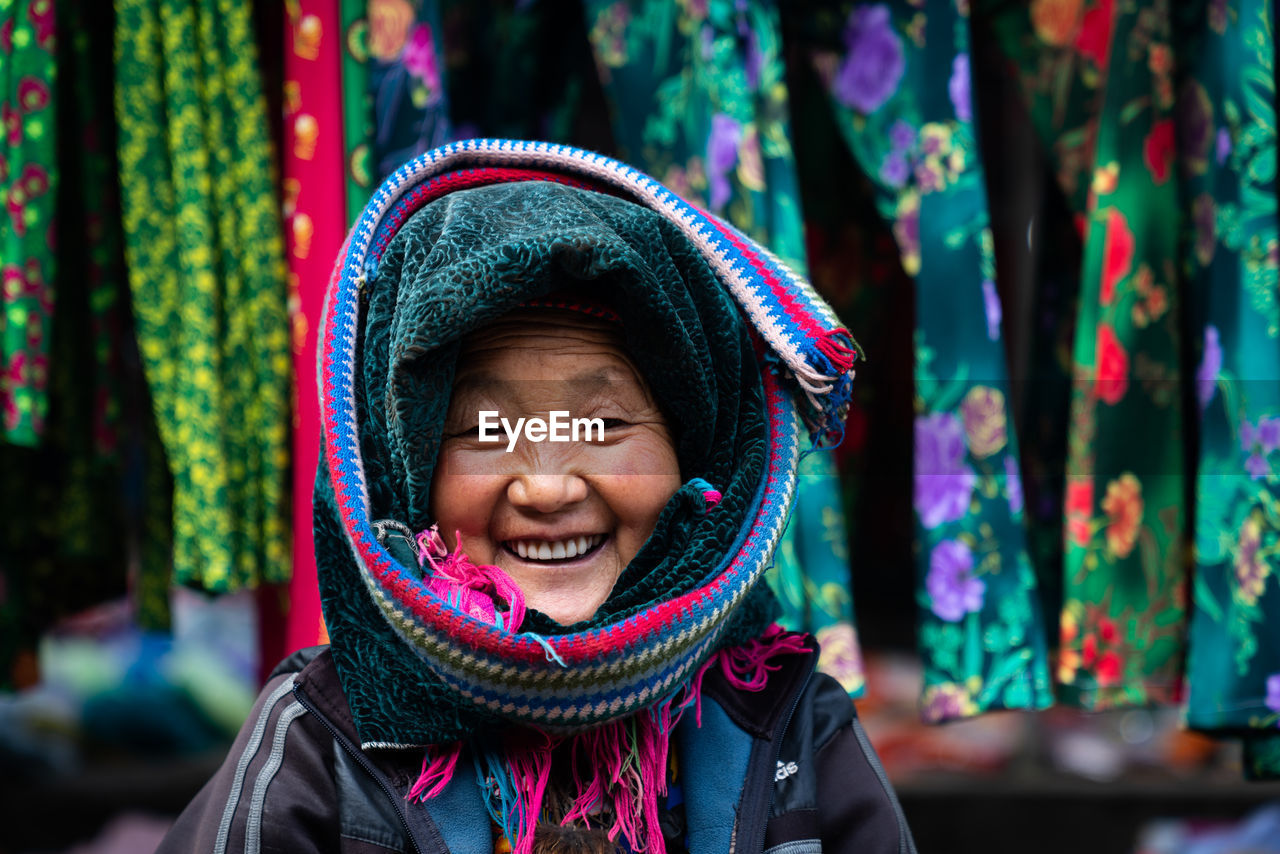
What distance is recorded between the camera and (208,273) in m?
1.39

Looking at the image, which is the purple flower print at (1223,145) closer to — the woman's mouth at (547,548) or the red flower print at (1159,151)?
the red flower print at (1159,151)

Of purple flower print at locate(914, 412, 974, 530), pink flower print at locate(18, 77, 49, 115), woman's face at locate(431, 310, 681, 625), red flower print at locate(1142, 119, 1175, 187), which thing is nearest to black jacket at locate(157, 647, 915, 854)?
woman's face at locate(431, 310, 681, 625)

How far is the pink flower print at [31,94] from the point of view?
1.31 m

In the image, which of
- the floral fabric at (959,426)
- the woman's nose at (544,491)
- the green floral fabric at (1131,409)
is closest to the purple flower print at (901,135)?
the floral fabric at (959,426)

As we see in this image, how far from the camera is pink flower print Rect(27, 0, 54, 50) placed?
4.30ft

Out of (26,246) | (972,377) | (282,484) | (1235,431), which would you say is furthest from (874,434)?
(26,246)

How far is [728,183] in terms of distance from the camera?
1459 mm

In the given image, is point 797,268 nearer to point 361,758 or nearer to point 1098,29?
point 1098,29

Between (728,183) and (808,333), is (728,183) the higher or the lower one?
the higher one

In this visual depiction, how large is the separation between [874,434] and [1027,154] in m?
0.61

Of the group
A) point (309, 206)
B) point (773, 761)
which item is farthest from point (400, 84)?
point (773, 761)

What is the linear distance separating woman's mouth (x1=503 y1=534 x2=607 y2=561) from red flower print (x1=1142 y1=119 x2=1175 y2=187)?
112 cm

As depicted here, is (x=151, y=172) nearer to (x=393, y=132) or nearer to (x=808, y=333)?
(x=393, y=132)

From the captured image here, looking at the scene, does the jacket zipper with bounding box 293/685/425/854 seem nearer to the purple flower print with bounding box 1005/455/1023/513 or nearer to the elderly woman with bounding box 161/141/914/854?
the elderly woman with bounding box 161/141/914/854
